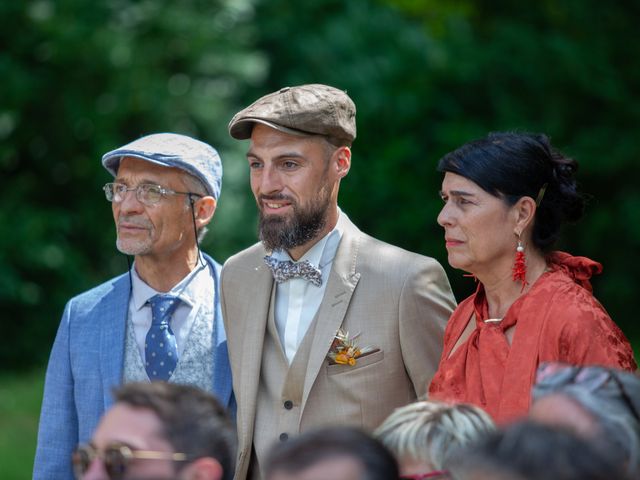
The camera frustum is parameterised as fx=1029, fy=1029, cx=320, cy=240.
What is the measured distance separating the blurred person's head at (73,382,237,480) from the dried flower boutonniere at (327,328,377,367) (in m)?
1.14

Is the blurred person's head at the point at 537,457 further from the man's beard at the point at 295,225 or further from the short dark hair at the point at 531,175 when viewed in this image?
the man's beard at the point at 295,225

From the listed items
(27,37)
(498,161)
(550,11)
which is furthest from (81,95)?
(498,161)

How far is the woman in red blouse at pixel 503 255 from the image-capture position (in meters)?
3.25

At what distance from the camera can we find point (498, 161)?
3.42 m

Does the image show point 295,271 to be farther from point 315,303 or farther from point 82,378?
point 82,378

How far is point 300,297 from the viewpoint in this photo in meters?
3.84

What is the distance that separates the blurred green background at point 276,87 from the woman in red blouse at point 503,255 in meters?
6.30

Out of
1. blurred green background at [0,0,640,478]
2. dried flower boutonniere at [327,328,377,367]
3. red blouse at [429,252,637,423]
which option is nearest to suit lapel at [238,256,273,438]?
dried flower boutonniere at [327,328,377,367]

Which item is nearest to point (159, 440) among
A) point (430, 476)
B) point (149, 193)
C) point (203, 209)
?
point (430, 476)

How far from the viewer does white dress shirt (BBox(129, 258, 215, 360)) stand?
4.12 metres

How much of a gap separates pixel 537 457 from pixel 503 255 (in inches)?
61.9

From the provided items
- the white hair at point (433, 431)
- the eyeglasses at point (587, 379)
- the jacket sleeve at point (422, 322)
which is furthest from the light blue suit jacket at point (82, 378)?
the eyeglasses at point (587, 379)

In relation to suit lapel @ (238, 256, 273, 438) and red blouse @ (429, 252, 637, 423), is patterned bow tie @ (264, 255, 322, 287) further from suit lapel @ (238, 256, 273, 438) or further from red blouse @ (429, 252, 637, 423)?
red blouse @ (429, 252, 637, 423)

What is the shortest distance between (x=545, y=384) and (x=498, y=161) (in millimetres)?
1135
